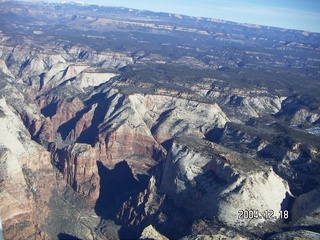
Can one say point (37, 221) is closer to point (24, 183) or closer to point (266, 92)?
point (24, 183)

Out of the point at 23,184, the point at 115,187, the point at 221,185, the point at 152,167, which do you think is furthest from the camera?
the point at 152,167

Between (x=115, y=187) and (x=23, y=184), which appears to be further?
(x=115, y=187)

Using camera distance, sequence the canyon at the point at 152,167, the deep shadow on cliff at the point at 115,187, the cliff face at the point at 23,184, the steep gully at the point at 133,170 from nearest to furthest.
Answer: the cliff face at the point at 23,184
the canyon at the point at 152,167
the steep gully at the point at 133,170
the deep shadow on cliff at the point at 115,187

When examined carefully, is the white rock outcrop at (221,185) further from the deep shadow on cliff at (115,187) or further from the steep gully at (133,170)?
the deep shadow on cliff at (115,187)

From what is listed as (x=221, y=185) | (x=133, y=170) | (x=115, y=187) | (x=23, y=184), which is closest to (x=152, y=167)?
(x=133, y=170)

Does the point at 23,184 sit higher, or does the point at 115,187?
the point at 23,184

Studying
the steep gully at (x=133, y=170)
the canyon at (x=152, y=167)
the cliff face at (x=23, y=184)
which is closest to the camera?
the cliff face at (x=23, y=184)

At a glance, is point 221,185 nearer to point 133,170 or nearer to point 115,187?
point 115,187

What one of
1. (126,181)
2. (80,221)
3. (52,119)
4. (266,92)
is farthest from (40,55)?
(80,221)

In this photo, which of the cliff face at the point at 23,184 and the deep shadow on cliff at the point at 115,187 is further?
the deep shadow on cliff at the point at 115,187

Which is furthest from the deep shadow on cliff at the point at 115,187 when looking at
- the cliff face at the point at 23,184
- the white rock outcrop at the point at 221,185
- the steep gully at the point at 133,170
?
the white rock outcrop at the point at 221,185

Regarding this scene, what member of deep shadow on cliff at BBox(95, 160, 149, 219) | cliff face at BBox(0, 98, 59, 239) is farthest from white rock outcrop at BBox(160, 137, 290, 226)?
cliff face at BBox(0, 98, 59, 239)
